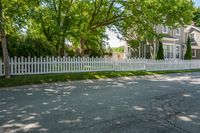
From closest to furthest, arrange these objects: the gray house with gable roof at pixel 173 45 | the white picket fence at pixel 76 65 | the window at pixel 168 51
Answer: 1. the white picket fence at pixel 76 65
2. the gray house with gable roof at pixel 173 45
3. the window at pixel 168 51

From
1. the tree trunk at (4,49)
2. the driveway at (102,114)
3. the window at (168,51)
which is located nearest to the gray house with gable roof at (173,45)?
the window at (168,51)

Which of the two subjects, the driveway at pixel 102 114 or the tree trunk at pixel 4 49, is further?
the tree trunk at pixel 4 49

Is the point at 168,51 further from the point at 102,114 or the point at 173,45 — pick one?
the point at 102,114

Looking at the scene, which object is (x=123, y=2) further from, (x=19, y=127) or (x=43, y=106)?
(x=19, y=127)

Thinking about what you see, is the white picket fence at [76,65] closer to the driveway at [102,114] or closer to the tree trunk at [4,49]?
the tree trunk at [4,49]

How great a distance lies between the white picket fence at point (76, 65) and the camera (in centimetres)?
1411

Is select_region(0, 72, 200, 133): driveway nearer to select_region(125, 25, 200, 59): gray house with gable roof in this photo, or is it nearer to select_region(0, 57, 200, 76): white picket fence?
select_region(0, 57, 200, 76): white picket fence

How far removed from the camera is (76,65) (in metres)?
16.7

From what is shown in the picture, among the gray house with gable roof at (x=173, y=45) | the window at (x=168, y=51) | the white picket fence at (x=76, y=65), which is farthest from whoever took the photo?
the window at (x=168, y=51)

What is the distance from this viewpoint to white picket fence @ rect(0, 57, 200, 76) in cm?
1411

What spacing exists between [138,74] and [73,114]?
11.9 meters

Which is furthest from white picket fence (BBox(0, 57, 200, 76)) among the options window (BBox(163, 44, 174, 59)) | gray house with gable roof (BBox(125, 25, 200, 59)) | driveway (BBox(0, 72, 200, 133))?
window (BBox(163, 44, 174, 59))

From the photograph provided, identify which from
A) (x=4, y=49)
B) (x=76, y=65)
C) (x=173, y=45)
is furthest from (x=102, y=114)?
(x=173, y=45)

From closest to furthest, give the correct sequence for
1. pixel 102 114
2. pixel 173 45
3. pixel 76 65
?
pixel 102 114 → pixel 76 65 → pixel 173 45
